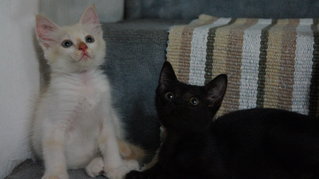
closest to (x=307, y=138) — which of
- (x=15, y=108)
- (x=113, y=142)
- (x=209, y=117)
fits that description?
(x=209, y=117)

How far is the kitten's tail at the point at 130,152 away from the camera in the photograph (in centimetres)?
135

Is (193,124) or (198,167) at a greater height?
(193,124)

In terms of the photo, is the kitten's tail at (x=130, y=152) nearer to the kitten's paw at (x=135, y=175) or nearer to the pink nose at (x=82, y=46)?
the kitten's paw at (x=135, y=175)

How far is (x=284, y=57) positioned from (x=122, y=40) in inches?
20.1

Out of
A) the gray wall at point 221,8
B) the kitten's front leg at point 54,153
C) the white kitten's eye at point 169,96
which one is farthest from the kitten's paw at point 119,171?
the gray wall at point 221,8

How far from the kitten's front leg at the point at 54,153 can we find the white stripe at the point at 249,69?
0.54 m

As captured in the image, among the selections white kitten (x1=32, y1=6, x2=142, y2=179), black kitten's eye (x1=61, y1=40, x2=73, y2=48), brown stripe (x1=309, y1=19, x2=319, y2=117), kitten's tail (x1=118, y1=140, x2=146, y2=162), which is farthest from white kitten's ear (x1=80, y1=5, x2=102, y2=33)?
brown stripe (x1=309, y1=19, x2=319, y2=117)

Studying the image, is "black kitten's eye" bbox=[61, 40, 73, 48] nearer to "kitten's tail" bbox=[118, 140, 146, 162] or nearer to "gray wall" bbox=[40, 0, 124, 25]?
"gray wall" bbox=[40, 0, 124, 25]

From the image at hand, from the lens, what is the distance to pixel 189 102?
113cm

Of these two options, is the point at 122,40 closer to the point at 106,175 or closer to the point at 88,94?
the point at 88,94

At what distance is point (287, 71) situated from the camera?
131 centimetres

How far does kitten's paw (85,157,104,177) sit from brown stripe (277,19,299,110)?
546mm

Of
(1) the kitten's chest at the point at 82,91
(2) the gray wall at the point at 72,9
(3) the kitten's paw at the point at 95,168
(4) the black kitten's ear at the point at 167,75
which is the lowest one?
(3) the kitten's paw at the point at 95,168

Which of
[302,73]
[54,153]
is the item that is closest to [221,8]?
[302,73]
